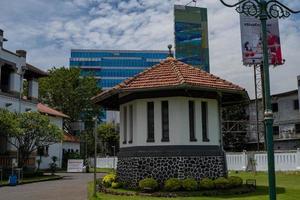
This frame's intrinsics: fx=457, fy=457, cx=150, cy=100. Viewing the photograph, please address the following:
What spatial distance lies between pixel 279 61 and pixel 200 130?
25.3m

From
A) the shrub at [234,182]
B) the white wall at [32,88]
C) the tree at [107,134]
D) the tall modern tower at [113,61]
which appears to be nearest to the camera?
the shrub at [234,182]

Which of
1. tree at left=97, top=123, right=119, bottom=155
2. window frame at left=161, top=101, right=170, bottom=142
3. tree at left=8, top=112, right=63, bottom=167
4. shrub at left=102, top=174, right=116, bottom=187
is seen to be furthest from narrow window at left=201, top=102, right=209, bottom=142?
tree at left=97, top=123, right=119, bottom=155

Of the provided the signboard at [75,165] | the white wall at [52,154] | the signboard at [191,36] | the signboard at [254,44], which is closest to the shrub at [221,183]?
the signboard at [254,44]

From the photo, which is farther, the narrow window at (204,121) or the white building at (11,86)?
the white building at (11,86)

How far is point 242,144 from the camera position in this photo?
197ft

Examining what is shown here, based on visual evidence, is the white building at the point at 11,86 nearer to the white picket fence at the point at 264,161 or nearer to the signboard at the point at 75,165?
the signboard at the point at 75,165

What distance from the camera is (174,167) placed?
19609 mm

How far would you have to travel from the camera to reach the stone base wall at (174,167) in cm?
1958

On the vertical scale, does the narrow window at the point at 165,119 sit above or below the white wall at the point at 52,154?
above

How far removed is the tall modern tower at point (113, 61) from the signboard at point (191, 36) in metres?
58.6

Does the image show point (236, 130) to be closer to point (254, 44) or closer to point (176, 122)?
point (254, 44)

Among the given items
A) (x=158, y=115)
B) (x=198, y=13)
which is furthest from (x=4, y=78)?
(x=198, y=13)

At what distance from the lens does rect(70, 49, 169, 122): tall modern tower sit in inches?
4700

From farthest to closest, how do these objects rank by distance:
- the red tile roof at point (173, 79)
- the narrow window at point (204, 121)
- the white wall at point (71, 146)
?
1. the white wall at point (71, 146)
2. the narrow window at point (204, 121)
3. the red tile roof at point (173, 79)
